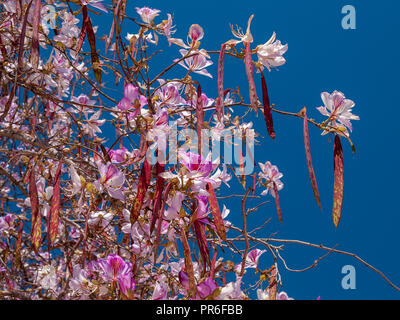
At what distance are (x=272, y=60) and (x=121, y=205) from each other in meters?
0.53

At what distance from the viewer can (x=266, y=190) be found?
1.61 metres

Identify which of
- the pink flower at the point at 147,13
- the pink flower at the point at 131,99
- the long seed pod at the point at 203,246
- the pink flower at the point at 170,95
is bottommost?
the long seed pod at the point at 203,246

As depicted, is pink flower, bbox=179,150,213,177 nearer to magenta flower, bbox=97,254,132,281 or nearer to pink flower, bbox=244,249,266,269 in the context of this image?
magenta flower, bbox=97,254,132,281

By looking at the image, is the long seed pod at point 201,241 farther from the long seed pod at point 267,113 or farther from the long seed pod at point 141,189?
the long seed pod at point 267,113

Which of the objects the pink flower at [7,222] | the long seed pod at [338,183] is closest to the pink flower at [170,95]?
the long seed pod at [338,183]

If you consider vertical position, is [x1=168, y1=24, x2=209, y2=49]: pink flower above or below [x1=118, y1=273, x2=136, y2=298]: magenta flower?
above

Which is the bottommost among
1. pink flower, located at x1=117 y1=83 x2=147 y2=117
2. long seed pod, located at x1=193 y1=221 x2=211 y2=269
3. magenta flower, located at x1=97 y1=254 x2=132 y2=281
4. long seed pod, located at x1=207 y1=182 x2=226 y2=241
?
magenta flower, located at x1=97 y1=254 x2=132 y2=281

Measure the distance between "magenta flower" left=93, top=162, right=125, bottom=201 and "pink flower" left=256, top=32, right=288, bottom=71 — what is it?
0.41m

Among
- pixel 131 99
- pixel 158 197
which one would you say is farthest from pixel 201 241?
pixel 131 99

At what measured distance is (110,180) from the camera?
3.09ft

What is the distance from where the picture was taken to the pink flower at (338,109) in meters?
0.94

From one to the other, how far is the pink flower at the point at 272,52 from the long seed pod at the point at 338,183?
0.24 m

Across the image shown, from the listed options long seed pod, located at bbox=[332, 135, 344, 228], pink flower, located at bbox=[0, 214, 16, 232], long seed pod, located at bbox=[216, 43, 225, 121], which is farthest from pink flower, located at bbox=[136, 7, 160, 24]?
pink flower, located at bbox=[0, 214, 16, 232]

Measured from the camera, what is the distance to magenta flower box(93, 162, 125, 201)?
0.93 meters
